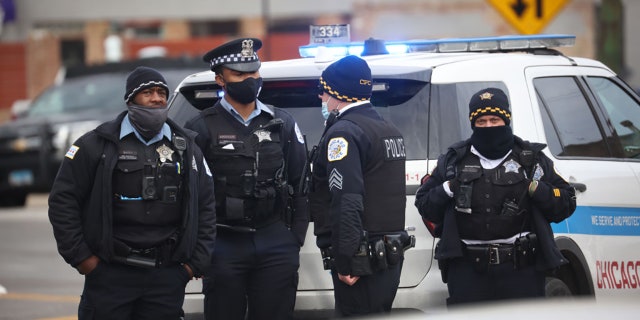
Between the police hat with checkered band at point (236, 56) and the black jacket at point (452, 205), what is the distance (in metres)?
1.06

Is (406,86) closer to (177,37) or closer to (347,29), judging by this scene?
(347,29)

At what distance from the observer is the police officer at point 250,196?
260 inches

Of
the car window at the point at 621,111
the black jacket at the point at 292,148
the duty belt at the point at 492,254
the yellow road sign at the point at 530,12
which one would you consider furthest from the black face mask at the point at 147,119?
the yellow road sign at the point at 530,12

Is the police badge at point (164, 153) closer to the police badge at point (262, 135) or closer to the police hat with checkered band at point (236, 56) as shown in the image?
the police badge at point (262, 135)

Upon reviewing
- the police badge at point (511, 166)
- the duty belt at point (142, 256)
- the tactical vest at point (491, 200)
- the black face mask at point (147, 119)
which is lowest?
the duty belt at point (142, 256)

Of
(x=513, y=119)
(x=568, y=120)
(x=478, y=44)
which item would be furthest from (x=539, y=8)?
(x=513, y=119)

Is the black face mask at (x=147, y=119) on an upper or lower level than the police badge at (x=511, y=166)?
upper

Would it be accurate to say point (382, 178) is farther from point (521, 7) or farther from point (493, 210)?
point (521, 7)

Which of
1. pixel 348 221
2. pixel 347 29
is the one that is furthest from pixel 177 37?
pixel 348 221

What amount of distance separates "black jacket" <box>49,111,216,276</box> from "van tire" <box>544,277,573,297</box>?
1767mm

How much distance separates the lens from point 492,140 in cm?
641

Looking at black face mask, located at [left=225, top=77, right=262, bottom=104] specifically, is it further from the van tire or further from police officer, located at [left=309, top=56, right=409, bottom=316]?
the van tire

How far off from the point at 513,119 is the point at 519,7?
7.06m

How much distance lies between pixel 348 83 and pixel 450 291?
1.12 m
